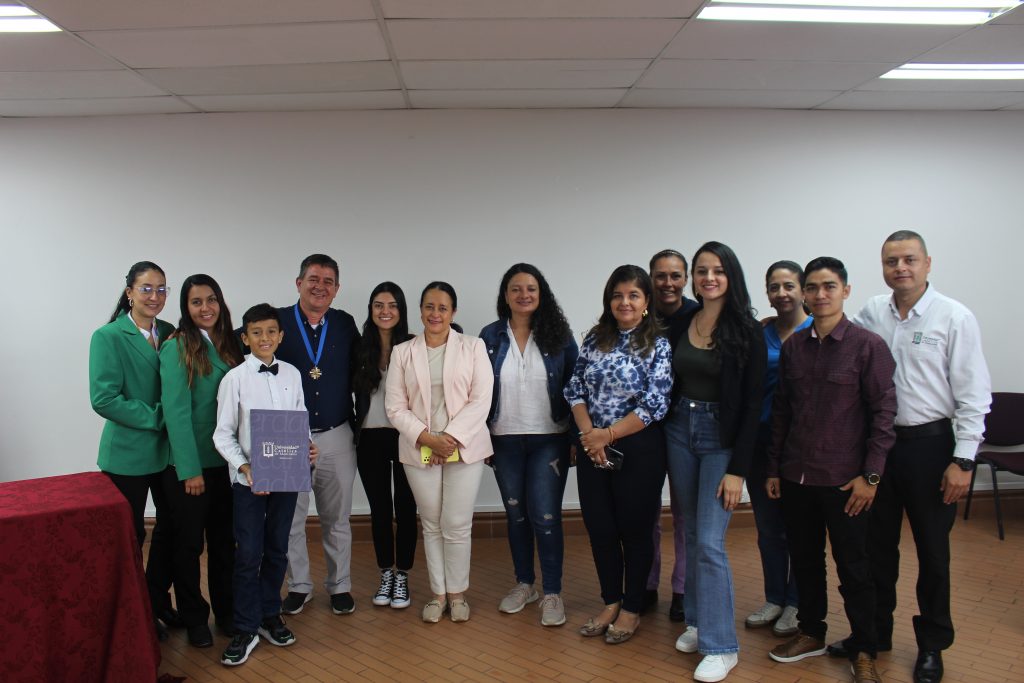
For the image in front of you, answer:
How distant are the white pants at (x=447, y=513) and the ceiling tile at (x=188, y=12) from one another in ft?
7.01

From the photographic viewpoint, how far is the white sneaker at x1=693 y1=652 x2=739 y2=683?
3.10 meters

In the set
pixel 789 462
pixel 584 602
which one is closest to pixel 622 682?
pixel 584 602

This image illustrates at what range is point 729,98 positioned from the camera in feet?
16.1

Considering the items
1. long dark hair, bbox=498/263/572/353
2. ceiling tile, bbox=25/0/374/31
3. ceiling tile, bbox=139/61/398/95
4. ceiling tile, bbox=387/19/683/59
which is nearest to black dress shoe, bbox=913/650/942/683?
long dark hair, bbox=498/263/572/353

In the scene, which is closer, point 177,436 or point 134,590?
point 134,590

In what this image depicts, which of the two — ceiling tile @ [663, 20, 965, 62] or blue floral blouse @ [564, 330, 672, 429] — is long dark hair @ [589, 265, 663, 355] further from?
ceiling tile @ [663, 20, 965, 62]

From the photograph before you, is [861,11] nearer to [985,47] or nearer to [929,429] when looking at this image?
[985,47]

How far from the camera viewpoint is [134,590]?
2.83 metres

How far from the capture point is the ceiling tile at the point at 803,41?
365 centimetres

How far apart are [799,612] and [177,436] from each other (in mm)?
2853

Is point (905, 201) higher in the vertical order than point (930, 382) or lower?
higher

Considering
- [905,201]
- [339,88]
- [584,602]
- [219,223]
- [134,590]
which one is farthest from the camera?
[905,201]

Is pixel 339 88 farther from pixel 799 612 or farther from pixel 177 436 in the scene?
pixel 799 612

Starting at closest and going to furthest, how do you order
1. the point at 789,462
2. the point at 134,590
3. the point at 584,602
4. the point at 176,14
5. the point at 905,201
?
the point at 134,590, the point at 789,462, the point at 176,14, the point at 584,602, the point at 905,201
